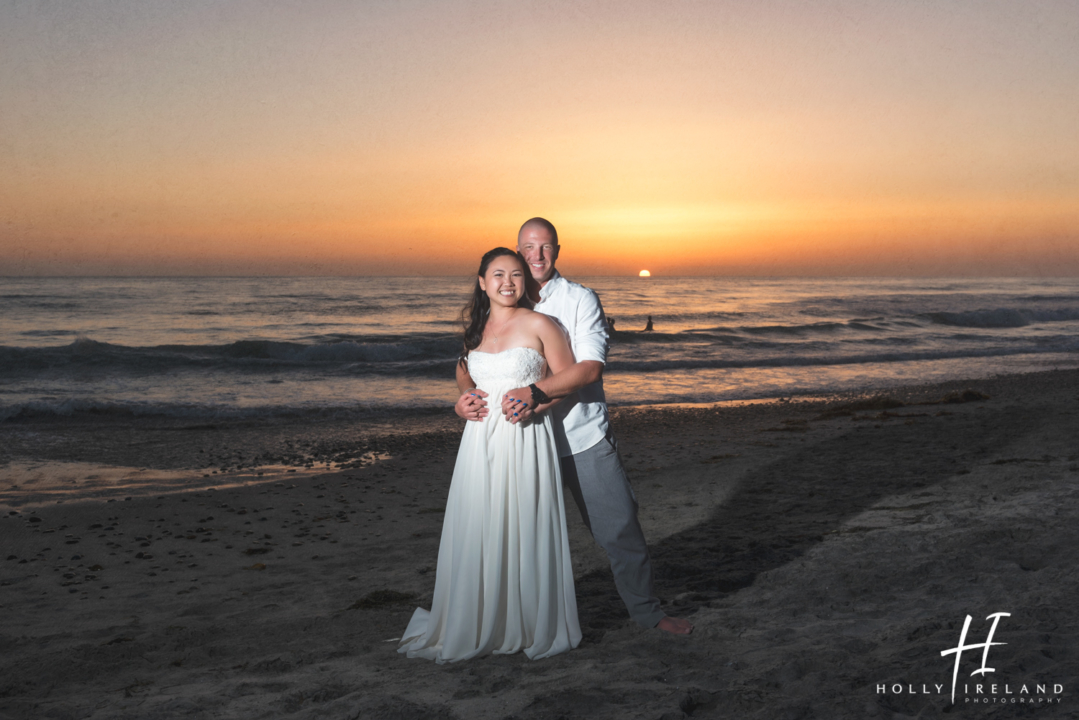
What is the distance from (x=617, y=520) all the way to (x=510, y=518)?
498 mm

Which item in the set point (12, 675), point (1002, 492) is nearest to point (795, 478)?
point (1002, 492)

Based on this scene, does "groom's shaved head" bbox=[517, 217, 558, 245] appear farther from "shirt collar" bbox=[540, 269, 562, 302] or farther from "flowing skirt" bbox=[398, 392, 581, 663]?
"flowing skirt" bbox=[398, 392, 581, 663]

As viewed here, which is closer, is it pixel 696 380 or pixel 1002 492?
pixel 1002 492

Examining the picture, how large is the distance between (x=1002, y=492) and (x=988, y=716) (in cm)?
398

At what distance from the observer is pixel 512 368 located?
3242 mm

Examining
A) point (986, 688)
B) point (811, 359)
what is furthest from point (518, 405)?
point (811, 359)

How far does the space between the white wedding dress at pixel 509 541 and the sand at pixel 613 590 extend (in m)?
0.14

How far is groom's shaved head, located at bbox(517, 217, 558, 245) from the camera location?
3479 mm

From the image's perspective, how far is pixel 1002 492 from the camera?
18.7ft

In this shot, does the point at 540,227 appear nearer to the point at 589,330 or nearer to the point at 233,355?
the point at 589,330

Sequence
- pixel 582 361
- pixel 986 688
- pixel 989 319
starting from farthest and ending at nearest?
1. pixel 989 319
2. pixel 582 361
3. pixel 986 688

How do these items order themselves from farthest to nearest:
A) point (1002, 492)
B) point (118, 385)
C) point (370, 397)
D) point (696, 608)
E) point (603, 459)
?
point (118, 385)
point (370, 397)
point (1002, 492)
point (696, 608)
point (603, 459)

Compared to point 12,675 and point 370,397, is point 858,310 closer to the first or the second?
point 370,397

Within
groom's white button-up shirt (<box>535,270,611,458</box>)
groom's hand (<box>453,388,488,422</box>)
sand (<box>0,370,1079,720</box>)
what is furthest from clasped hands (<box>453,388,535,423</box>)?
sand (<box>0,370,1079,720</box>)
